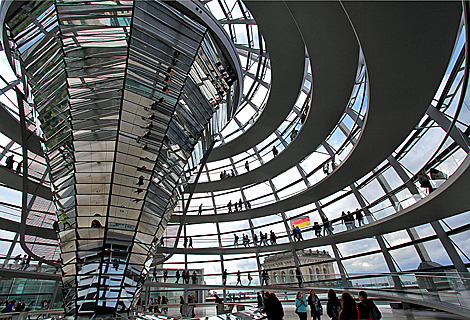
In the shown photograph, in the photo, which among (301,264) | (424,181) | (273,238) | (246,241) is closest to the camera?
(424,181)

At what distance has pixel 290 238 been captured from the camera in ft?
77.9

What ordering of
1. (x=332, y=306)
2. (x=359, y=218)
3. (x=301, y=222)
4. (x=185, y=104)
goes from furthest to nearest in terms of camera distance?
(x=301, y=222) → (x=359, y=218) → (x=185, y=104) → (x=332, y=306)

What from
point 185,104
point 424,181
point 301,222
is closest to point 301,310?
point 424,181

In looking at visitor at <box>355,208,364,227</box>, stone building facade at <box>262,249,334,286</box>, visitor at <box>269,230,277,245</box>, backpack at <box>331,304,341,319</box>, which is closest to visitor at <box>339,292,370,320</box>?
backpack at <box>331,304,341,319</box>

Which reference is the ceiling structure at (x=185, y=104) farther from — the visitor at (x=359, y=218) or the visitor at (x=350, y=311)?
the visitor at (x=350, y=311)

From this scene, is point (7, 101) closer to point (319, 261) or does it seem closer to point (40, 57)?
point (40, 57)

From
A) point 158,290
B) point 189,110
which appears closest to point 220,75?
point 189,110

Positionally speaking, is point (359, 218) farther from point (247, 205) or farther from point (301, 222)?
point (247, 205)

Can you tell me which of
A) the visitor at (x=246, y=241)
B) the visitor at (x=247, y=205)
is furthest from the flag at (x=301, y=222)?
the visitor at (x=246, y=241)

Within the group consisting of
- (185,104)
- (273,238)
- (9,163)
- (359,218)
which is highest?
(9,163)

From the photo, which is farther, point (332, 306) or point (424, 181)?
point (424, 181)

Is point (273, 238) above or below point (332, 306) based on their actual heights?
above

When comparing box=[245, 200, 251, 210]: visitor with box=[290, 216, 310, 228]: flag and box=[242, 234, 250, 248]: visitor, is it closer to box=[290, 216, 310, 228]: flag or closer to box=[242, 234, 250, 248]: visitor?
box=[242, 234, 250, 248]: visitor

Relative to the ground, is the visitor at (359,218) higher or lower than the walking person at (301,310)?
higher
